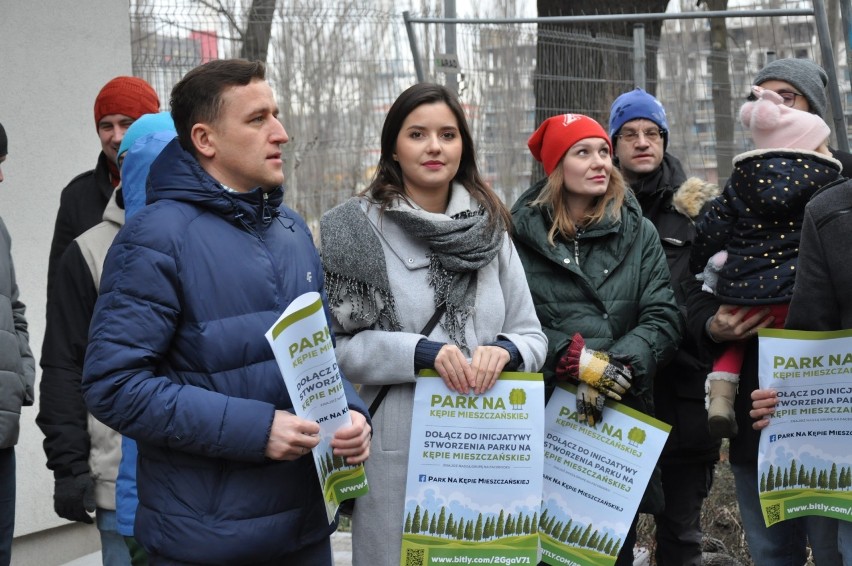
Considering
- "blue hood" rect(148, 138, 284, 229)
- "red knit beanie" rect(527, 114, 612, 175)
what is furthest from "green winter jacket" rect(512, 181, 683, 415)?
"blue hood" rect(148, 138, 284, 229)

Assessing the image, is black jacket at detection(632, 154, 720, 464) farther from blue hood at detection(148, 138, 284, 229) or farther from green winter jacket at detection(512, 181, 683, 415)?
blue hood at detection(148, 138, 284, 229)

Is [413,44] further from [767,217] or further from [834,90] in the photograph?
[767,217]

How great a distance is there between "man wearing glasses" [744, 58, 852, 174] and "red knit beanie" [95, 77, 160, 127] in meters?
2.50

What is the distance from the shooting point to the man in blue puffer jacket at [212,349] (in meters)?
2.72

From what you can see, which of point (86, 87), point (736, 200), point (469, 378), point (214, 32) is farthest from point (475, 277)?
point (214, 32)

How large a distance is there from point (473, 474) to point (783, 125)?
5.24 ft

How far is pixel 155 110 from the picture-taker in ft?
15.9

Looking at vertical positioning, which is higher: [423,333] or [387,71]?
[387,71]

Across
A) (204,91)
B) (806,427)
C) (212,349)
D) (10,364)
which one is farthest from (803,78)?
(10,364)

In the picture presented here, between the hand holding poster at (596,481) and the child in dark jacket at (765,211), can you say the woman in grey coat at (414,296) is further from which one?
the child in dark jacket at (765,211)

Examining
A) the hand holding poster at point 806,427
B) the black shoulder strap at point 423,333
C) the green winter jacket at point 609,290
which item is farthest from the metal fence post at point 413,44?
the hand holding poster at point 806,427

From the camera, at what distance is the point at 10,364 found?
4.07 meters

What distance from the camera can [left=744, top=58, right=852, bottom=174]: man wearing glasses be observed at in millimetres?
3984

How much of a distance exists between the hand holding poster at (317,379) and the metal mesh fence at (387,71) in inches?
168
